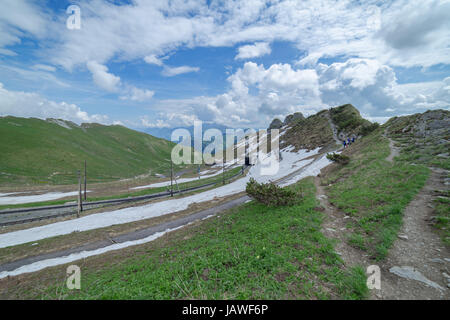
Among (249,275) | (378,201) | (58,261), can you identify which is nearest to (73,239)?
(58,261)

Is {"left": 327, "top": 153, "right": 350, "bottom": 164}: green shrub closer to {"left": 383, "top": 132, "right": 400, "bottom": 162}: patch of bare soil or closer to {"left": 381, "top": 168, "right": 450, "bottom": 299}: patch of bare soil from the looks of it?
{"left": 383, "top": 132, "right": 400, "bottom": 162}: patch of bare soil

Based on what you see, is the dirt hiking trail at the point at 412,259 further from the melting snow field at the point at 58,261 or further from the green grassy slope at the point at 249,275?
the melting snow field at the point at 58,261

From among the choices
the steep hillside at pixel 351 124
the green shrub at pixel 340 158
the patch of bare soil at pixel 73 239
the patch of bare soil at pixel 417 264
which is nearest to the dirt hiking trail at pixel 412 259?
the patch of bare soil at pixel 417 264

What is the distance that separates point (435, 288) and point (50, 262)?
23507mm

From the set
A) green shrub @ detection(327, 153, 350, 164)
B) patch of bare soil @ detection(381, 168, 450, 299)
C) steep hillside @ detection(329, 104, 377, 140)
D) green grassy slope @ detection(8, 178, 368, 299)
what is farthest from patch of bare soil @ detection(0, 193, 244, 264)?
steep hillside @ detection(329, 104, 377, 140)

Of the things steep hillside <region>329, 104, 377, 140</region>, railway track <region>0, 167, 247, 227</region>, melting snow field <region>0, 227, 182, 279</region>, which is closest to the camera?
melting snow field <region>0, 227, 182, 279</region>

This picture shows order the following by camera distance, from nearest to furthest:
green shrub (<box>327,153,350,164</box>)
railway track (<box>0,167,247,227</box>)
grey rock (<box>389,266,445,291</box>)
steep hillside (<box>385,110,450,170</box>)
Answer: grey rock (<box>389,266,445,291</box>) → steep hillside (<box>385,110,450,170</box>) → green shrub (<box>327,153,350,164</box>) → railway track (<box>0,167,247,227</box>)

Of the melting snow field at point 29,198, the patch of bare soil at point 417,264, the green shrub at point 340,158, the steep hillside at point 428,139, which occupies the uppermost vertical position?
the steep hillside at point 428,139

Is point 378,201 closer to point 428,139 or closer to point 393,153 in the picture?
point 393,153
